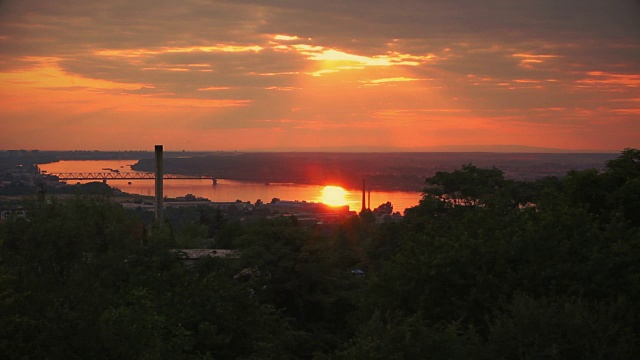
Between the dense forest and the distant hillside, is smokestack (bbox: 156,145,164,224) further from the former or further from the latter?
the distant hillside

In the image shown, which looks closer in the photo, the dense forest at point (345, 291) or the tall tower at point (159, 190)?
the dense forest at point (345, 291)

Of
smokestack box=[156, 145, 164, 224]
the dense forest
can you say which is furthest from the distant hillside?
the dense forest

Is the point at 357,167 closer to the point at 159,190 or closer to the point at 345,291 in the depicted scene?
the point at 159,190

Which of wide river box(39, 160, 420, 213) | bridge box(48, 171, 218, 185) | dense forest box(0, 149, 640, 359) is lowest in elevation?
wide river box(39, 160, 420, 213)

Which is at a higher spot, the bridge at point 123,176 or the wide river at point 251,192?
the bridge at point 123,176

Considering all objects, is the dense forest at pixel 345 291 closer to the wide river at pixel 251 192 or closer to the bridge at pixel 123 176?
the wide river at pixel 251 192

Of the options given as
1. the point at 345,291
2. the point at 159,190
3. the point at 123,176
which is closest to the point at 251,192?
the point at 123,176

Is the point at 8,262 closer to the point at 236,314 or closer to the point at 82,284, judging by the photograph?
the point at 82,284

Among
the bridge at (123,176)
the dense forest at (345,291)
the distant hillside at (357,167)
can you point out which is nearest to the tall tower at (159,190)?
the dense forest at (345,291)
